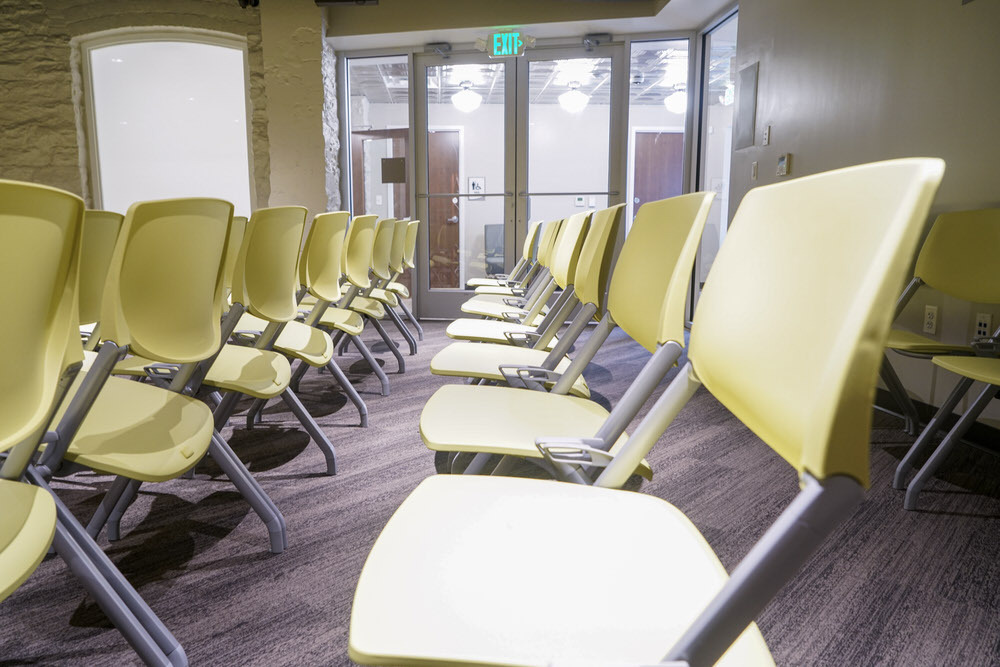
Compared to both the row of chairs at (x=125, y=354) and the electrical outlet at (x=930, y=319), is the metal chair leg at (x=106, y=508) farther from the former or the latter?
the electrical outlet at (x=930, y=319)

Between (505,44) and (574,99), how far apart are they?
85 cm

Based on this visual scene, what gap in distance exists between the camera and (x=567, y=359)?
2133 millimetres

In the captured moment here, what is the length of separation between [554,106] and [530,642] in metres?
6.14

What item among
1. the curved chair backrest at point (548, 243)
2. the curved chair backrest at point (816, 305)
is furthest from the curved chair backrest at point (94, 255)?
the curved chair backrest at point (548, 243)

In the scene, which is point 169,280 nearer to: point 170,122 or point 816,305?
point 816,305

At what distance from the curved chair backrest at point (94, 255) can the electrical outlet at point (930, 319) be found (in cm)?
351

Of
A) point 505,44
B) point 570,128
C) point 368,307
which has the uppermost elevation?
point 505,44

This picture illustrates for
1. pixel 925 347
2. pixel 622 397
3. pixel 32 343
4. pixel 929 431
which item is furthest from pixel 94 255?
pixel 925 347

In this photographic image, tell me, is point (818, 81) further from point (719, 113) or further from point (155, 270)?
point (155, 270)

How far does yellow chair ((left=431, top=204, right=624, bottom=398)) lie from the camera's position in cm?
175

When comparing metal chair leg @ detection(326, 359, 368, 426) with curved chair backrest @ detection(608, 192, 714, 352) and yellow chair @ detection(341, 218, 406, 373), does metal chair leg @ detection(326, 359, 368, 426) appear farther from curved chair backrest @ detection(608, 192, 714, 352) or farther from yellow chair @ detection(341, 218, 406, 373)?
curved chair backrest @ detection(608, 192, 714, 352)

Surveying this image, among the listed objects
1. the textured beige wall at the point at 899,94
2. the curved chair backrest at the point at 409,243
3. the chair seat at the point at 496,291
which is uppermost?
the textured beige wall at the point at 899,94

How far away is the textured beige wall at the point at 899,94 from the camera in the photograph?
9.00 ft

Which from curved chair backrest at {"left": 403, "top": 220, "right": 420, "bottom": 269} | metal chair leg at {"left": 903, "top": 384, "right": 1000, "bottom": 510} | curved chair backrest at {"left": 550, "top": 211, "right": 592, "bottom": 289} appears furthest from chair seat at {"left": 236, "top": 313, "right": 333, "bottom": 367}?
curved chair backrest at {"left": 403, "top": 220, "right": 420, "bottom": 269}
